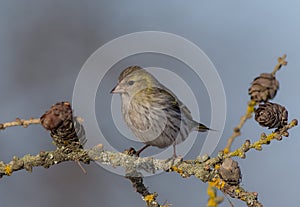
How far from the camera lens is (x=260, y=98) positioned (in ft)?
4.19

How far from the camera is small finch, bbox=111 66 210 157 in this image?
9.02ft

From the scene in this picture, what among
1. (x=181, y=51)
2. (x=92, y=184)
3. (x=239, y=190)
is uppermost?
(x=181, y=51)

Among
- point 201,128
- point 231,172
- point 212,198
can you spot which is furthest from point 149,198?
point 201,128

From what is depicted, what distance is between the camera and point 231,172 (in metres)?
1.59

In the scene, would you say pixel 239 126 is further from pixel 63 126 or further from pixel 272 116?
pixel 63 126

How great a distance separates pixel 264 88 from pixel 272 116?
1.34 feet

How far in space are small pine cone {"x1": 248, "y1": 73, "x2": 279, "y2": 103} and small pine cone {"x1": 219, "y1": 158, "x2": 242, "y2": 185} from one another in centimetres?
37

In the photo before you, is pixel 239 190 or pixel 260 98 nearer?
pixel 260 98

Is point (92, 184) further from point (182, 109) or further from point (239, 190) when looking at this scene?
point (239, 190)

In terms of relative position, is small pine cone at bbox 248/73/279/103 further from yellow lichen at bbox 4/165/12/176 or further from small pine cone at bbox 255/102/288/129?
yellow lichen at bbox 4/165/12/176

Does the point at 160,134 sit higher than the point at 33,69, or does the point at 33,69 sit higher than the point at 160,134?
the point at 33,69

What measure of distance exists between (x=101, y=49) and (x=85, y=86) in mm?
1080

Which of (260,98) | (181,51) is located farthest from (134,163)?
(181,51)

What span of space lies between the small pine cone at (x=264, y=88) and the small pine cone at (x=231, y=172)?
1.20 feet
